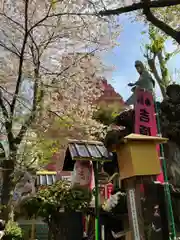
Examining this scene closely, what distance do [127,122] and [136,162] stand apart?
7.28 feet

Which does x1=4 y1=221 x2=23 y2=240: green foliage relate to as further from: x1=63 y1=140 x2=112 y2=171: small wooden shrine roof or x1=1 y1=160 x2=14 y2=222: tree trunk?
x1=63 y1=140 x2=112 y2=171: small wooden shrine roof

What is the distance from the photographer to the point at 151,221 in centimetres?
494

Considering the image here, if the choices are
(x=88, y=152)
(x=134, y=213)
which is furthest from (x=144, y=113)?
(x=134, y=213)

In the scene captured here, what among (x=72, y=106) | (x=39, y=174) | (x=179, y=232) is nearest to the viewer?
(x=179, y=232)

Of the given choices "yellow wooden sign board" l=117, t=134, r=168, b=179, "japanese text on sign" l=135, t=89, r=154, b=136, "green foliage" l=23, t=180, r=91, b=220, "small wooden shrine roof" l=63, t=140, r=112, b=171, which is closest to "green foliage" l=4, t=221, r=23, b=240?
"green foliage" l=23, t=180, r=91, b=220

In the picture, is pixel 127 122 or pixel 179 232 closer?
pixel 179 232

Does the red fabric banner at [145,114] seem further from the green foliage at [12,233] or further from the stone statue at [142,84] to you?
the green foliage at [12,233]

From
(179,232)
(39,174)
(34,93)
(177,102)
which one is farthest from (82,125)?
(179,232)

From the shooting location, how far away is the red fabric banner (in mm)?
5906

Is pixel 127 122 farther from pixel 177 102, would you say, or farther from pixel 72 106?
pixel 72 106

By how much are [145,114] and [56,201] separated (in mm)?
2333

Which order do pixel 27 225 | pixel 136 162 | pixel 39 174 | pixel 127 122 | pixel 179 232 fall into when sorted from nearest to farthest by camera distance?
pixel 136 162 < pixel 179 232 < pixel 127 122 < pixel 39 174 < pixel 27 225

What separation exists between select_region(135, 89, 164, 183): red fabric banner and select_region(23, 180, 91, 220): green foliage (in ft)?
5.46

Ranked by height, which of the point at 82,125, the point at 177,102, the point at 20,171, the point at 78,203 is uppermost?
the point at 82,125
